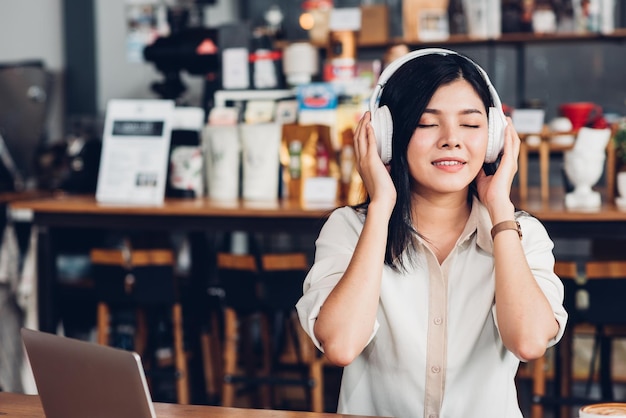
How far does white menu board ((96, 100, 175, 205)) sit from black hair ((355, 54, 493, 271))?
2145mm

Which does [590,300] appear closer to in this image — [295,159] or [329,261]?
[295,159]

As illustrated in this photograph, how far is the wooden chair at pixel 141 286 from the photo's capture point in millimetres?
3684

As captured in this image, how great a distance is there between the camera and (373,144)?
5.95ft

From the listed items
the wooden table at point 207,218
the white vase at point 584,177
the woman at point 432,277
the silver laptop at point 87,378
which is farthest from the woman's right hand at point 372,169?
the white vase at point 584,177

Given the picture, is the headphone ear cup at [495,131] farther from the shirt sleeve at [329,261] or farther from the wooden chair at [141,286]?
the wooden chair at [141,286]

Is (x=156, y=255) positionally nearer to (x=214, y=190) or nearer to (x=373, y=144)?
(x=214, y=190)

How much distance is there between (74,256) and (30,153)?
1352mm

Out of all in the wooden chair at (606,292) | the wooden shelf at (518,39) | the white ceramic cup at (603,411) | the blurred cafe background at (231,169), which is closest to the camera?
the white ceramic cup at (603,411)

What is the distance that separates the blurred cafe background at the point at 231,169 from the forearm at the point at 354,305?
5.48 feet

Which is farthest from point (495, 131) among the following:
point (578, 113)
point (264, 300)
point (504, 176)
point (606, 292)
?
point (578, 113)

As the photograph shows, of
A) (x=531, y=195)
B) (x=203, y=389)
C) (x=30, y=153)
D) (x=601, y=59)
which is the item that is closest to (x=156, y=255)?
(x=203, y=389)

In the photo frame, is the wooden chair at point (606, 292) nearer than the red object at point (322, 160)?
Yes

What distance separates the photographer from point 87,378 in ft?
4.11

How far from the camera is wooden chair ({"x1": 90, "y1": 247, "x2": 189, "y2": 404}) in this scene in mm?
3684
